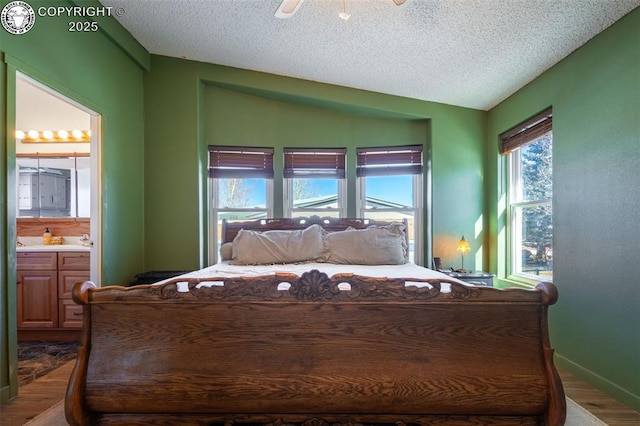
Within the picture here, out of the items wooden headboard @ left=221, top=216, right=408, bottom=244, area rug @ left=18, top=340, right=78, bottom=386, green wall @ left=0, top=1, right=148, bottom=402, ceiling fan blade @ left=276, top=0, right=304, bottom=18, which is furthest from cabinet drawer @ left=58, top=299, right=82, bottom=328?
ceiling fan blade @ left=276, top=0, right=304, bottom=18

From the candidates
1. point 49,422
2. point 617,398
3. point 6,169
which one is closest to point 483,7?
point 617,398

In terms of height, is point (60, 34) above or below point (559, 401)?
above

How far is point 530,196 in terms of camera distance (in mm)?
3295

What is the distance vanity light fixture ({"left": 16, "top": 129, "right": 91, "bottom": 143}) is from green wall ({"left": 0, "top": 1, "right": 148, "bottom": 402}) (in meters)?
0.76

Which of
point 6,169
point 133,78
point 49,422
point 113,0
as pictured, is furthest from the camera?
point 133,78

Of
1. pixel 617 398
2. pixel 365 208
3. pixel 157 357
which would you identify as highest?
pixel 365 208

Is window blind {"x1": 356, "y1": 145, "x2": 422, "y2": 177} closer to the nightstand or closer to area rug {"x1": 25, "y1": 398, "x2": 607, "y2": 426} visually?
the nightstand

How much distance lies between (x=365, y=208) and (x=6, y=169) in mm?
3100

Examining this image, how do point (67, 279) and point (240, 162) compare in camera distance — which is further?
point (240, 162)

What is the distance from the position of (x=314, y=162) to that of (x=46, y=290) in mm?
2919

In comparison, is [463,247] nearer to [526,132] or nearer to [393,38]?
[526,132]

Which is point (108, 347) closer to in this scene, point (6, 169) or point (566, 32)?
point (6, 169)

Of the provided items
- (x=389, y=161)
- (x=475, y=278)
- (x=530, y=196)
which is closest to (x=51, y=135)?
(x=389, y=161)

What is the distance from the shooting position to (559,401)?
1411 millimetres
